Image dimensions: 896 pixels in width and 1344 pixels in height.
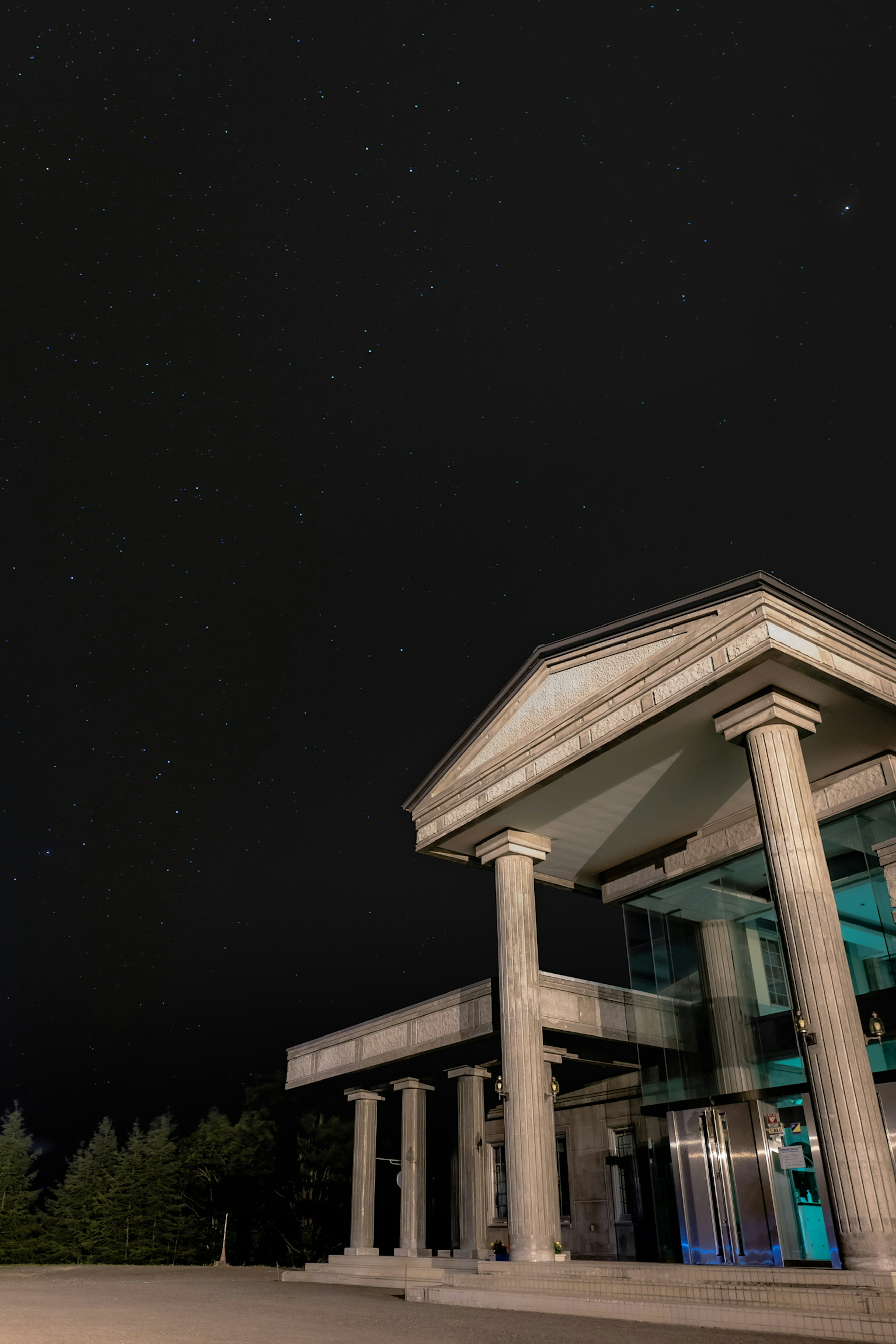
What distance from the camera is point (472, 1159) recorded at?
1029 inches

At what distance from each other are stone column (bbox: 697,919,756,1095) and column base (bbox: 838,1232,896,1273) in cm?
575

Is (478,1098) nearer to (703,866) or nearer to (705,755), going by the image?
(703,866)

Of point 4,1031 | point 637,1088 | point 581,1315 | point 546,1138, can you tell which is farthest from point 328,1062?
point 4,1031

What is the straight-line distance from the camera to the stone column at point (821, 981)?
12.1 metres

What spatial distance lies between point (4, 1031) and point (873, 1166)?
5599 centimetres

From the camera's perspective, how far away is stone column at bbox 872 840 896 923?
54.8 ft

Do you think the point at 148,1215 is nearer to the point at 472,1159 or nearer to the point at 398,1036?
the point at 472,1159

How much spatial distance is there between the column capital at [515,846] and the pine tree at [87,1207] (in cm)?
3193

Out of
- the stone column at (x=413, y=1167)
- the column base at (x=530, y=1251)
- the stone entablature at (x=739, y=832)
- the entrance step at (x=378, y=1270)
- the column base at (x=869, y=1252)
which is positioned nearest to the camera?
the column base at (x=869, y=1252)

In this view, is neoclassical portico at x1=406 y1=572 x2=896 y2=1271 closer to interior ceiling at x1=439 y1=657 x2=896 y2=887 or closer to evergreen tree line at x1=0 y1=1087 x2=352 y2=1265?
interior ceiling at x1=439 y1=657 x2=896 y2=887

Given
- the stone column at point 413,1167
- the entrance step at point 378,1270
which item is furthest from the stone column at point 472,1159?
the stone column at point 413,1167

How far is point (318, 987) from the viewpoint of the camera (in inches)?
2030

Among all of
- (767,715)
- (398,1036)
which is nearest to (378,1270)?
(398,1036)

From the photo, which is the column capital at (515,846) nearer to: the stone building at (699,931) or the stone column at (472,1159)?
the stone building at (699,931)
